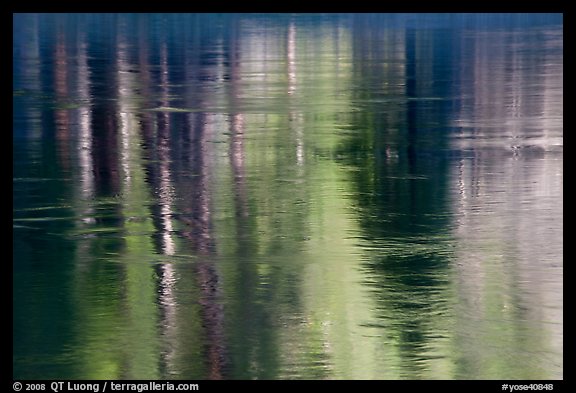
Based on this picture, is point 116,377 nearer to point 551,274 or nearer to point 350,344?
point 350,344

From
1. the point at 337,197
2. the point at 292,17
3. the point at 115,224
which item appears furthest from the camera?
the point at 292,17

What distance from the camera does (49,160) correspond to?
678 inches

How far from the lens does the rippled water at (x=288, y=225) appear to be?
10.1 meters

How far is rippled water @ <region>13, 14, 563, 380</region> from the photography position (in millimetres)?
10055

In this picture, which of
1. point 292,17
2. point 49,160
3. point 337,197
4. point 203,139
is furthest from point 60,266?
point 292,17

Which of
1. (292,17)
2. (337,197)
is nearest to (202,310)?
(337,197)

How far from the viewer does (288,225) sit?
1369 cm

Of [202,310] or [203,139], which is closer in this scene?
[202,310]
